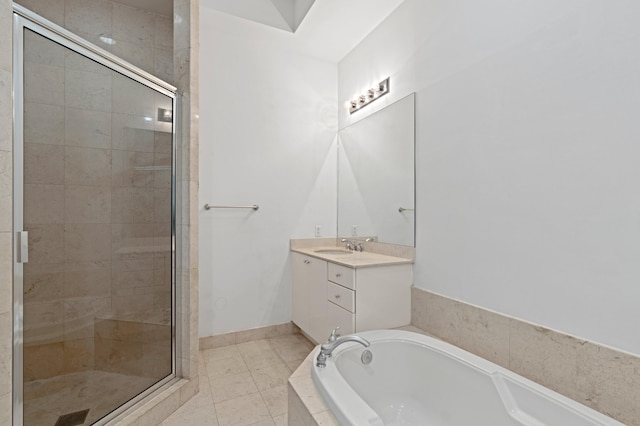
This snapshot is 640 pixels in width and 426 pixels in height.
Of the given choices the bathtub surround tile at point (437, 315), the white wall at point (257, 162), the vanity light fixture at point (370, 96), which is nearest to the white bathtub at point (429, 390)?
the bathtub surround tile at point (437, 315)

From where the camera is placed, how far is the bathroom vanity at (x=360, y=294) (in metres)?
1.91

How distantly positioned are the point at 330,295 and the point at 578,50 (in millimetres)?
1819

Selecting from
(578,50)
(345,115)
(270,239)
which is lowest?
(270,239)

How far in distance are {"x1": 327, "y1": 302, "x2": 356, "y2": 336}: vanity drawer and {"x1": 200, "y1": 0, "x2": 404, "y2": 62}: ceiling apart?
2.17 m

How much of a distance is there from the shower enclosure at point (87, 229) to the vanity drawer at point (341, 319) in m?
1.02

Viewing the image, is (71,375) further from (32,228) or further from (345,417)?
(345,417)

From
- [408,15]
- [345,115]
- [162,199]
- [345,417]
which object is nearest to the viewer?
[345,417]

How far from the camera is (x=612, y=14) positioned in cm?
110

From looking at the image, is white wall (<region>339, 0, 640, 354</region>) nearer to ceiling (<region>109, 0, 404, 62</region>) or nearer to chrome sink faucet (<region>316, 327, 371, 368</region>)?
ceiling (<region>109, 0, 404, 62</region>)

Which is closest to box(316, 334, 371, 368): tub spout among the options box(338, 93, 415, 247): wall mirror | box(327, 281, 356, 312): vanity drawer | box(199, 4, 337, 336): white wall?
box(327, 281, 356, 312): vanity drawer

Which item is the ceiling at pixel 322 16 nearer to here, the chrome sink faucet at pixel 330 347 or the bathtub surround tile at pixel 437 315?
the bathtub surround tile at pixel 437 315

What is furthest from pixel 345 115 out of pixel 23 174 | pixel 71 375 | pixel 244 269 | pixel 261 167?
pixel 71 375

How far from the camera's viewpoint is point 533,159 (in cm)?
135

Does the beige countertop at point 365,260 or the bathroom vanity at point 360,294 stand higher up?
the beige countertop at point 365,260
